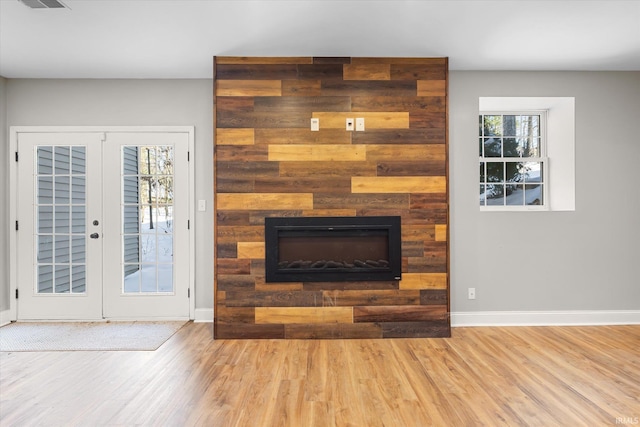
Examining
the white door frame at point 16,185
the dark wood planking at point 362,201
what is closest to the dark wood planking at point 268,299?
the white door frame at point 16,185

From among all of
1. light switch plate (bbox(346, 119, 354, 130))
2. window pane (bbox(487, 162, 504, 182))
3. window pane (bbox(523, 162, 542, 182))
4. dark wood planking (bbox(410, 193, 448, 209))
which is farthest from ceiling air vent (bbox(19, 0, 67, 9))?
window pane (bbox(523, 162, 542, 182))

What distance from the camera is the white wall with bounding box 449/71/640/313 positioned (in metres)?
3.86

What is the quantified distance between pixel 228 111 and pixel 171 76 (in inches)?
38.4

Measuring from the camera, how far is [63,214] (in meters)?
4.04

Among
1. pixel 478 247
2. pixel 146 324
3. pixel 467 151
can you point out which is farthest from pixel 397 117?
pixel 146 324

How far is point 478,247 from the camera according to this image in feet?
12.7

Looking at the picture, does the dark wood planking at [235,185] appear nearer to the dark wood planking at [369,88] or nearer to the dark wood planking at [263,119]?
the dark wood planking at [263,119]

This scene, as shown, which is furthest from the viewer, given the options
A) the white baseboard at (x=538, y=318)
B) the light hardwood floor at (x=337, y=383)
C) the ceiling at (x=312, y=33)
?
the white baseboard at (x=538, y=318)

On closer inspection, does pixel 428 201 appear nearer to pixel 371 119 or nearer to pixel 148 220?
pixel 371 119

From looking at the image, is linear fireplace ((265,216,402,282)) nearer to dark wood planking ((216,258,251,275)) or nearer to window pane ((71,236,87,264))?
dark wood planking ((216,258,251,275))

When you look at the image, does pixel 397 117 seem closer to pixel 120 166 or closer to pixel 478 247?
pixel 478 247

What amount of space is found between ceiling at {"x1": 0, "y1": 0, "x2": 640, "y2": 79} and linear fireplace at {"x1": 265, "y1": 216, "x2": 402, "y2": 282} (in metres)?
1.56

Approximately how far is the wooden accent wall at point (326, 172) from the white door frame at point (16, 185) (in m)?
0.66

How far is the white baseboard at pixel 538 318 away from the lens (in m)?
3.84
